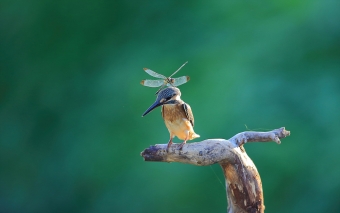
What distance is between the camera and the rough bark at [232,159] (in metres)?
1.82

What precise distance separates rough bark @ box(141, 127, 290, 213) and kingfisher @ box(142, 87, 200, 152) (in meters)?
0.11

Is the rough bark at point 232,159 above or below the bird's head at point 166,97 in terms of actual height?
below

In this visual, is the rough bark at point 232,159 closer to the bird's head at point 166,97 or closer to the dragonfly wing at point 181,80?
the bird's head at point 166,97

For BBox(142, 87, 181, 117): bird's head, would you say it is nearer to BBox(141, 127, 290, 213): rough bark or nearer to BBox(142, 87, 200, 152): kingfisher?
BBox(142, 87, 200, 152): kingfisher

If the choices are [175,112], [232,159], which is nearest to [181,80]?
[175,112]

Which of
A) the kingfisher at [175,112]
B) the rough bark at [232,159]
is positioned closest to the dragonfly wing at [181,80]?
the kingfisher at [175,112]

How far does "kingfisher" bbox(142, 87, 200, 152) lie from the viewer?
1909 millimetres

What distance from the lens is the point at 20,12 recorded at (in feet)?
10.5

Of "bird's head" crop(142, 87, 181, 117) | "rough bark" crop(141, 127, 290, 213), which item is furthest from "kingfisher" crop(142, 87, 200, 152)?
"rough bark" crop(141, 127, 290, 213)

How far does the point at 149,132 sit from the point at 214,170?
1.48 feet

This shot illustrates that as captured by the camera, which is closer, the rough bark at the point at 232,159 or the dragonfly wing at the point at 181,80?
the rough bark at the point at 232,159

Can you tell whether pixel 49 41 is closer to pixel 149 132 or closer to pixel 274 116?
pixel 149 132

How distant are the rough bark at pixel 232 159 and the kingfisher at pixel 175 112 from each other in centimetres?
11

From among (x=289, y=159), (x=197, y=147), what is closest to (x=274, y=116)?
(x=289, y=159)
